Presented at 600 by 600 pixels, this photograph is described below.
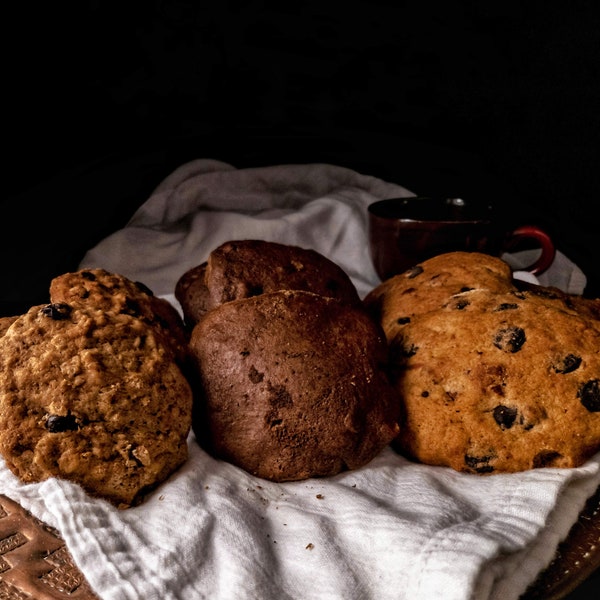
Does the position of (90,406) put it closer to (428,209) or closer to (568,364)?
(568,364)

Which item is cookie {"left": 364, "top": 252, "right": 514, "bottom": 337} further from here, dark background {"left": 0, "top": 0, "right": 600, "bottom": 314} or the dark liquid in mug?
dark background {"left": 0, "top": 0, "right": 600, "bottom": 314}

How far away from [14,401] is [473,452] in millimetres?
745

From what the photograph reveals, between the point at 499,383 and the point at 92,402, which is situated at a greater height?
the point at 92,402

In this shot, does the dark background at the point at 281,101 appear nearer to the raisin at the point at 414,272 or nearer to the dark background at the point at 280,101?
the dark background at the point at 280,101

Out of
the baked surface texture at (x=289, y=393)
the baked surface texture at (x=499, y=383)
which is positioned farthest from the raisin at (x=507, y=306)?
the baked surface texture at (x=289, y=393)

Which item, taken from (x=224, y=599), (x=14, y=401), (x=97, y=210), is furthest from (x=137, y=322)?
(x=97, y=210)

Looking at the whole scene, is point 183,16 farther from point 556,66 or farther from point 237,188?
point 556,66

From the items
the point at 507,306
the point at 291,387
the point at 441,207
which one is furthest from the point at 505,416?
the point at 441,207

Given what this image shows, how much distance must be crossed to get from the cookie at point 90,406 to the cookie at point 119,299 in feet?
0.29

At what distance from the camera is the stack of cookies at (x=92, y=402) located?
1082mm

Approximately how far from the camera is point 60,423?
3.54ft

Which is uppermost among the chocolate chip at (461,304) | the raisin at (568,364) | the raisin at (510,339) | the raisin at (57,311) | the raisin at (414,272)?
the raisin at (57,311)

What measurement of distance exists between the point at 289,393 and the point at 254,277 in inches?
13.9

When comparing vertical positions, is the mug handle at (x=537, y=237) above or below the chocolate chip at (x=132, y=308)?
below
